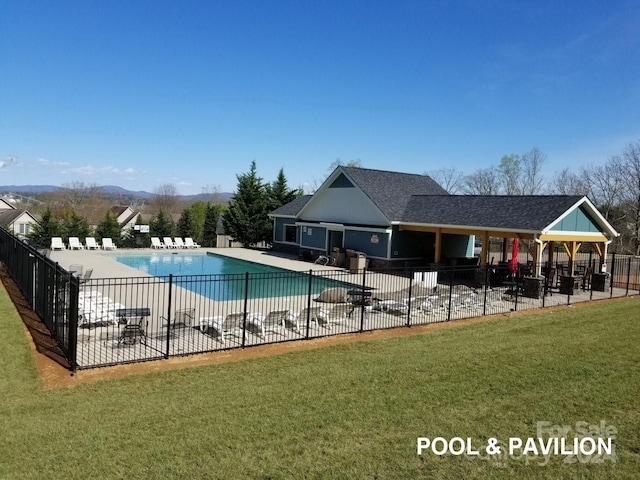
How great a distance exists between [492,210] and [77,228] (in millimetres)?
27422

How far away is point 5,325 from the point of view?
10.4m

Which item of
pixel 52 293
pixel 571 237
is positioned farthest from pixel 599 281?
pixel 52 293

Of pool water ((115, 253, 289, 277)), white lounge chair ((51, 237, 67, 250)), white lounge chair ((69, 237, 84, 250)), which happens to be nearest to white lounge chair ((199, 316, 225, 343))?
pool water ((115, 253, 289, 277))

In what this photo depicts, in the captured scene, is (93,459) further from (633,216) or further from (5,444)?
(633,216)

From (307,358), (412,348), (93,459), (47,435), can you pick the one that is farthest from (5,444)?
(412,348)

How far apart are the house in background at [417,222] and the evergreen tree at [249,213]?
260 cm

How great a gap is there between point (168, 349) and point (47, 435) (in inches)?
134

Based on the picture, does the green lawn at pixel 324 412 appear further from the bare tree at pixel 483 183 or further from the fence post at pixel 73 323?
the bare tree at pixel 483 183

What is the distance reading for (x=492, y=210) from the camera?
2152 cm

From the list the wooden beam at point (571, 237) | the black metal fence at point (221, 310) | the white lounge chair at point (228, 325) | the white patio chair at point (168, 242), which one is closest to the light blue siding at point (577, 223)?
the wooden beam at point (571, 237)

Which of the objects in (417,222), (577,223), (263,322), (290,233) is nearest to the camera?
(263,322)

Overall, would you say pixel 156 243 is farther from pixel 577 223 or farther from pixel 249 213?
pixel 577 223

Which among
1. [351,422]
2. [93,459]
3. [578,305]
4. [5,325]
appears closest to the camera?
[93,459]

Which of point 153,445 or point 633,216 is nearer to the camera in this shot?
point 153,445
